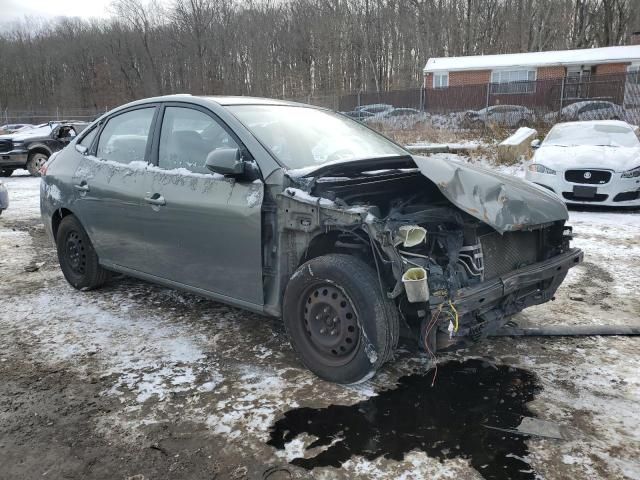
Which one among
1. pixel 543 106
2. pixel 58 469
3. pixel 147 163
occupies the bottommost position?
pixel 58 469

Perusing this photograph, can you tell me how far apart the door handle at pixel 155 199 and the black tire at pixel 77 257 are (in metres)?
1.24

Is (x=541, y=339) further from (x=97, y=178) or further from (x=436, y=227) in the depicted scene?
(x=97, y=178)

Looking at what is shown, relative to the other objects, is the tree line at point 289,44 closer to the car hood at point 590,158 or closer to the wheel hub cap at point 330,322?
the car hood at point 590,158

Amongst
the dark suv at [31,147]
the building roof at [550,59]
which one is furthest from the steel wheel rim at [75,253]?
the building roof at [550,59]

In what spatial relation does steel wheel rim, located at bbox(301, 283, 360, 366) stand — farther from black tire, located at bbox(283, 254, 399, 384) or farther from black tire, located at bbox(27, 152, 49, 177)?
black tire, located at bbox(27, 152, 49, 177)

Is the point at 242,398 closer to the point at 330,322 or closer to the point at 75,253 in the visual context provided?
the point at 330,322

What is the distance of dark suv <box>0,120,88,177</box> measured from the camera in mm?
14438

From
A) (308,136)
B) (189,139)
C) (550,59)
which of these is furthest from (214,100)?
(550,59)

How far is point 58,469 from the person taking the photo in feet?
7.91

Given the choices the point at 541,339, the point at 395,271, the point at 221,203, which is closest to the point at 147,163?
the point at 221,203

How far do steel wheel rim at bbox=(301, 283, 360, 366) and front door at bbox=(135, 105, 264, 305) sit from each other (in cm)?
43

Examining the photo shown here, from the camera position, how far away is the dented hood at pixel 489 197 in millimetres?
2909

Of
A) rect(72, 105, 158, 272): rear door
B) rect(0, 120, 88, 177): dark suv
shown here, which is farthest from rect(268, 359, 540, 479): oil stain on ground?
rect(0, 120, 88, 177): dark suv

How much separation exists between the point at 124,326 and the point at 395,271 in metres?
2.47
